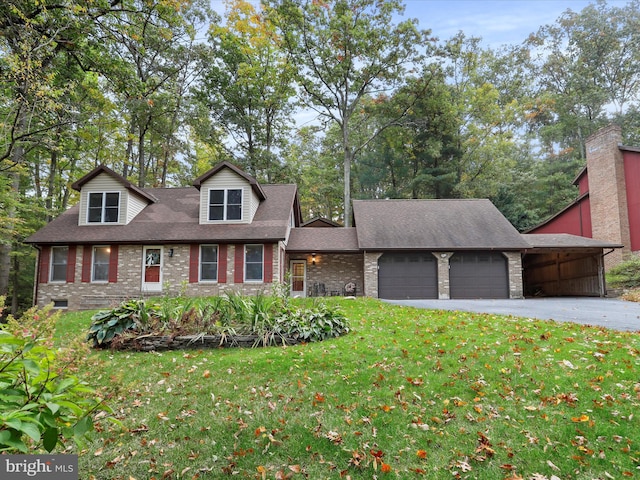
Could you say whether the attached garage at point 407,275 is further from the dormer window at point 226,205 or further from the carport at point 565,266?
the dormer window at point 226,205

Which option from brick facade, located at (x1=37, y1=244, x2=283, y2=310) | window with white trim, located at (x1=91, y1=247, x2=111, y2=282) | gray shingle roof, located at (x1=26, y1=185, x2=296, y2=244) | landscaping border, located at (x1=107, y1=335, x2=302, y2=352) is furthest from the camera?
window with white trim, located at (x1=91, y1=247, x2=111, y2=282)

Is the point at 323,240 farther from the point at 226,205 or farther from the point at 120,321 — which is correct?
the point at 120,321

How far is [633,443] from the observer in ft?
11.2

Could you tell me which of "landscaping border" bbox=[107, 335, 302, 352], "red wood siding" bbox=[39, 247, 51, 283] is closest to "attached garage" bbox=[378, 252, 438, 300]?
"landscaping border" bbox=[107, 335, 302, 352]

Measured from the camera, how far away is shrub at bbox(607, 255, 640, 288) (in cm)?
1532

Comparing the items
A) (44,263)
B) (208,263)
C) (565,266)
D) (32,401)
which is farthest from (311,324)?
(565,266)

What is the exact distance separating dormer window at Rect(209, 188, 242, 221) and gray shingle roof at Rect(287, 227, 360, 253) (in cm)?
291

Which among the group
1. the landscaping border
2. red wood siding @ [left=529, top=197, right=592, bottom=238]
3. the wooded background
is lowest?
the landscaping border

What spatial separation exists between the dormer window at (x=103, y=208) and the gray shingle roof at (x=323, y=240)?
794 cm

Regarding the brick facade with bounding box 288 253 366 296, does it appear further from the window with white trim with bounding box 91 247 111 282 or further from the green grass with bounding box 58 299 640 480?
the green grass with bounding box 58 299 640 480

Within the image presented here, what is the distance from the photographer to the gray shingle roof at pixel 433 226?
16.3 meters

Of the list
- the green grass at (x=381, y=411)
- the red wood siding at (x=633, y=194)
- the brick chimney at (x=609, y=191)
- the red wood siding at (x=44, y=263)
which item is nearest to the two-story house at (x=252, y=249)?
the red wood siding at (x=44, y=263)

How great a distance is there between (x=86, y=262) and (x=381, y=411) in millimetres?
15230

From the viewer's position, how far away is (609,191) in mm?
17688
